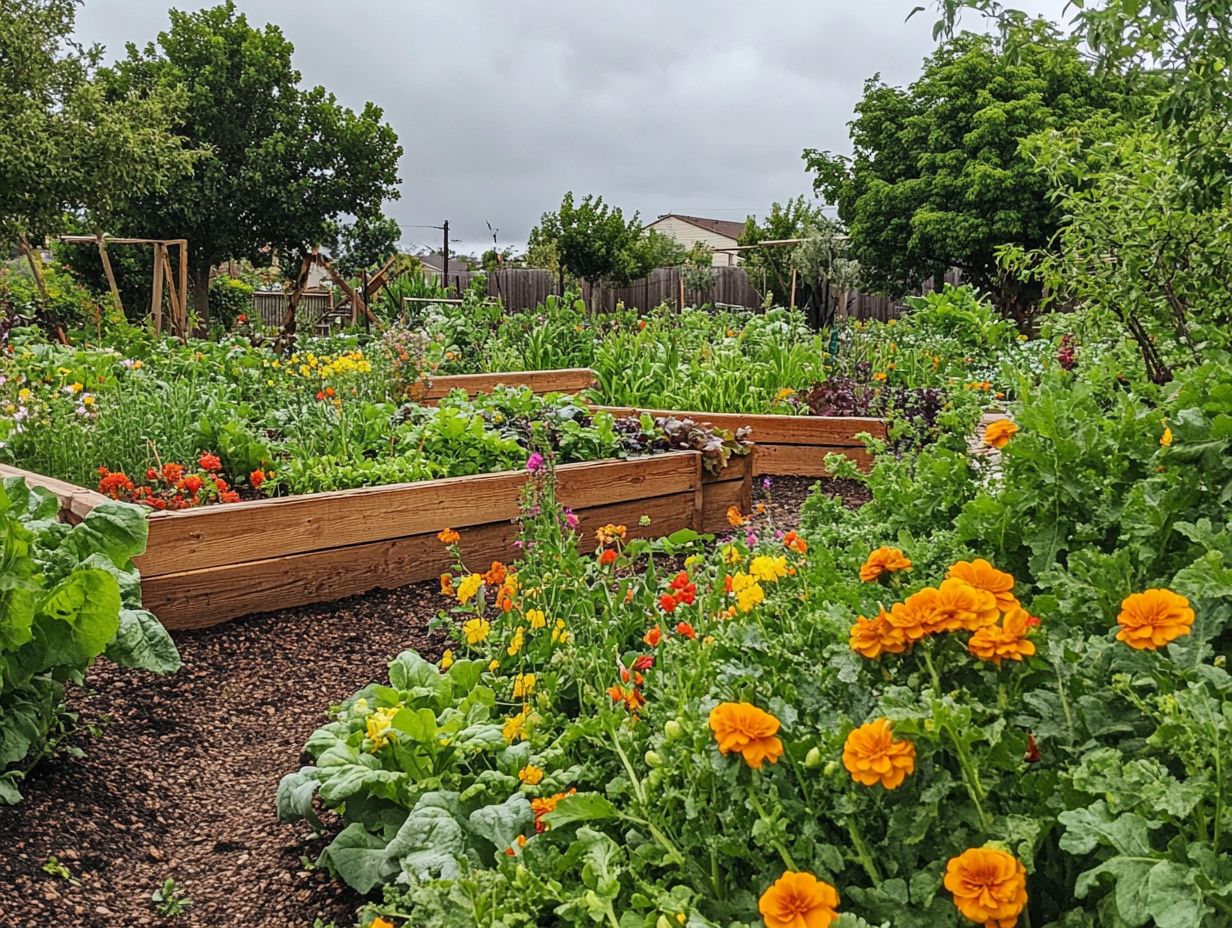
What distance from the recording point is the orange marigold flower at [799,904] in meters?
1.08

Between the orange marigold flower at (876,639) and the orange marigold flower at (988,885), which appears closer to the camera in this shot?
the orange marigold flower at (988,885)

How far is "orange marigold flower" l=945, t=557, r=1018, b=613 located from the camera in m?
1.32

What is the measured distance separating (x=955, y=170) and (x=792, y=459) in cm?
1462

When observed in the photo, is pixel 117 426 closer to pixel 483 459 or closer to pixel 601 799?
pixel 483 459

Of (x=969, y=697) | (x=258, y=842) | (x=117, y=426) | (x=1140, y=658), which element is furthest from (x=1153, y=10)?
(x=117, y=426)

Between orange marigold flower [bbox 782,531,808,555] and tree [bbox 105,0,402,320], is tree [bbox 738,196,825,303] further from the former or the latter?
orange marigold flower [bbox 782,531,808,555]

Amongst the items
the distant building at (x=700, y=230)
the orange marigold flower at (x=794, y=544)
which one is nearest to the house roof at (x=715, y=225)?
the distant building at (x=700, y=230)

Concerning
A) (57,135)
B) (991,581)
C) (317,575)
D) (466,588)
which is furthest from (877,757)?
(57,135)

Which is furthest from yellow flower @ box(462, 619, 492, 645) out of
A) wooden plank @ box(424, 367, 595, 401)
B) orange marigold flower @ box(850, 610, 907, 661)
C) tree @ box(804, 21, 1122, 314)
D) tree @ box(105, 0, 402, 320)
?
tree @ box(105, 0, 402, 320)

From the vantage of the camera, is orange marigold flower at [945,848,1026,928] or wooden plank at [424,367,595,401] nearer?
orange marigold flower at [945,848,1026,928]

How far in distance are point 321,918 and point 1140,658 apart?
5.12ft

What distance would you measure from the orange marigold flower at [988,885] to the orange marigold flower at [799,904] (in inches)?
5.6

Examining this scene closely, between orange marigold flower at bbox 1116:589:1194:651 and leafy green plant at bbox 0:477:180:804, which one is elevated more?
orange marigold flower at bbox 1116:589:1194:651

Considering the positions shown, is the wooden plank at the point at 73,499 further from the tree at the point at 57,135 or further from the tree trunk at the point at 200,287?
the tree trunk at the point at 200,287
